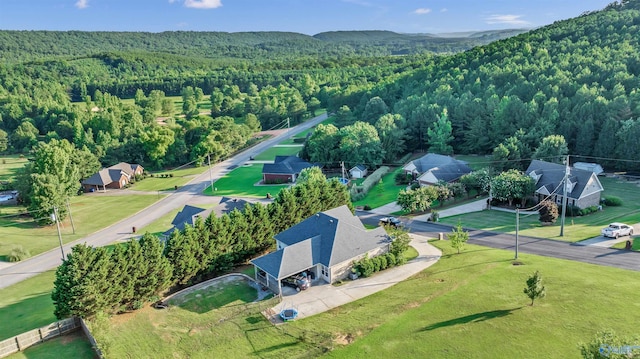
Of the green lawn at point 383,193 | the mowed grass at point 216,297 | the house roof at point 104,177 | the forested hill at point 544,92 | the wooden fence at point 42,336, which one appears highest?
the forested hill at point 544,92

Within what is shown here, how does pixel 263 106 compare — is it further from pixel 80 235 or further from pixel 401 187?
pixel 80 235

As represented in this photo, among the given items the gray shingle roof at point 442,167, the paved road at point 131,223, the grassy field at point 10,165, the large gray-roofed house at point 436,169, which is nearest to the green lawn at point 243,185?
the paved road at point 131,223

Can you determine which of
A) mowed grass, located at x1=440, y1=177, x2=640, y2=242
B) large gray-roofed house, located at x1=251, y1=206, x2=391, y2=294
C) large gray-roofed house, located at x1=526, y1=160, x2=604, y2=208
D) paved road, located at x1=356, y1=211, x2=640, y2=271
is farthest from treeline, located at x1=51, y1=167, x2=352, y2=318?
large gray-roofed house, located at x1=526, y1=160, x2=604, y2=208

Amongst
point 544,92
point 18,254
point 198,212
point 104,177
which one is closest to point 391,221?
point 198,212

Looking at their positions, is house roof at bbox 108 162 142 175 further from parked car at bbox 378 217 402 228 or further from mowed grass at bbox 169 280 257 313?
mowed grass at bbox 169 280 257 313

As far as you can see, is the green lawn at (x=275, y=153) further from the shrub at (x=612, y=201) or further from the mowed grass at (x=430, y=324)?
the mowed grass at (x=430, y=324)

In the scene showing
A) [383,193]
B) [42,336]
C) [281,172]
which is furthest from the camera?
[281,172]

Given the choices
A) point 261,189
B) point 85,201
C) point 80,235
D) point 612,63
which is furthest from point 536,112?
point 85,201

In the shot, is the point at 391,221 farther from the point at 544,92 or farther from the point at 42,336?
the point at 544,92

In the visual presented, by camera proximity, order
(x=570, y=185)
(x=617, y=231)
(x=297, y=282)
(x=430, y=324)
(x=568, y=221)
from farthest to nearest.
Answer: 1. (x=570, y=185)
2. (x=568, y=221)
3. (x=617, y=231)
4. (x=297, y=282)
5. (x=430, y=324)
